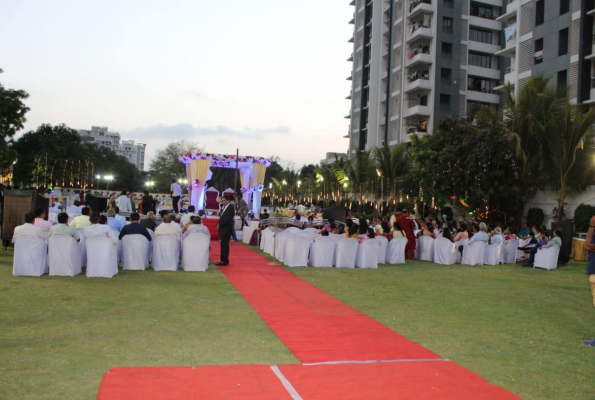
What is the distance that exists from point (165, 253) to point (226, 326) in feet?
16.4

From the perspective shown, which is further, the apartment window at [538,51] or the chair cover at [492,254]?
the apartment window at [538,51]

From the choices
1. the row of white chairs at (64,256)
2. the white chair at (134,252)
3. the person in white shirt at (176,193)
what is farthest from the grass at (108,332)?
the person in white shirt at (176,193)

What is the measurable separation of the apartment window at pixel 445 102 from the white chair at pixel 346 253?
1403 inches

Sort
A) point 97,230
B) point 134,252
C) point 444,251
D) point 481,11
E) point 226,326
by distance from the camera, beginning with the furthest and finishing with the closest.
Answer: point 481,11 → point 444,251 → point 134,252 → point 97,230 → point 226,326

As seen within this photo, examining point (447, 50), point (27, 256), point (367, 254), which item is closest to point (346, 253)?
point (367, 254)

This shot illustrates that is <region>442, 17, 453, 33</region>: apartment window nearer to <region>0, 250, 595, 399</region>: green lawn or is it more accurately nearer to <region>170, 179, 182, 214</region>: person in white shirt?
<region>170, 179, 182, 214</region>: person in white shirt

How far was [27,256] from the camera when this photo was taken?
31.8 ft

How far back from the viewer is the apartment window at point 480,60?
→ 47.2 meters

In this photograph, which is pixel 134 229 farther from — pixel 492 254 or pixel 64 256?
pixel 492 254

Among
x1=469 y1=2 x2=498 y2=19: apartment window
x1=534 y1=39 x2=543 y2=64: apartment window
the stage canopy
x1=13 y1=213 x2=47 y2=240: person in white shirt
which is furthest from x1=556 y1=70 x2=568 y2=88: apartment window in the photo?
x1=13 y1=213 x2=47 y2=240: person in white shirt

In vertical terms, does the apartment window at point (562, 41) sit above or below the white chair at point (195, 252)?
above

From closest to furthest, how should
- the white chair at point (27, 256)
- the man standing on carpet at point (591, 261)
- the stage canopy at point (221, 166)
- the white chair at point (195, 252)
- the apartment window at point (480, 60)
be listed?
the man standing on carpet at point (591, 261)
the white chair at point (27, 256)
the white chair at point (195, 252)
the stage canopy at point (221, 166)
the apartment window at point (480, 60)

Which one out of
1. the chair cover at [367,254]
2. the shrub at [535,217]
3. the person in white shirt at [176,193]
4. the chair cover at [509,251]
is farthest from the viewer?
the person in white shirt at [176,193]

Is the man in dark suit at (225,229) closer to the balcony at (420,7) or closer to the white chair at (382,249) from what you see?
the white chair at (382,249)
